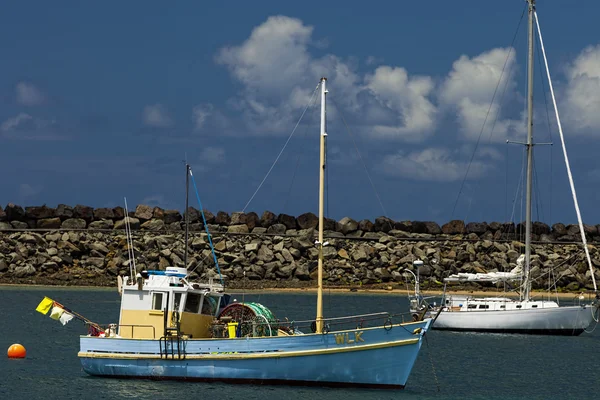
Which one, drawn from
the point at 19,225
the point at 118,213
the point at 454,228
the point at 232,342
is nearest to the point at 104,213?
the point at 118,213

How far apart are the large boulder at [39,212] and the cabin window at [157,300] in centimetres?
5676

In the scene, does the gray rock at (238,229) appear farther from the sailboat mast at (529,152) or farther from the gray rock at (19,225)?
the sailboat mast at (529,152)

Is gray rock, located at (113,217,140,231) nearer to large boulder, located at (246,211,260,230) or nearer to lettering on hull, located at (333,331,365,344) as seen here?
large boulder, located at (246,211,260,230)

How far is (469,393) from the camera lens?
35.8 meters

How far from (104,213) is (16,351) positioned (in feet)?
154

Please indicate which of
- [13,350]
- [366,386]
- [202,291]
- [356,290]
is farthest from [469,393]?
[356,290]

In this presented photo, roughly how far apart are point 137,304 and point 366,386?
7.35m

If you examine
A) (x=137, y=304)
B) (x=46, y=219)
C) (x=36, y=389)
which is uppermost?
(x=46, y=219)

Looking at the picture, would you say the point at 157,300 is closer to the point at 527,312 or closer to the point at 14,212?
the point at 527,312

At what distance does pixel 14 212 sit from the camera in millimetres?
90250

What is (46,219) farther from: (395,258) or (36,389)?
A: (36,389)

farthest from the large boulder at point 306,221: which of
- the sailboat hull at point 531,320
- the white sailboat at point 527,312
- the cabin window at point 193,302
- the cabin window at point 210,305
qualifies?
the cabin window at point 193,302

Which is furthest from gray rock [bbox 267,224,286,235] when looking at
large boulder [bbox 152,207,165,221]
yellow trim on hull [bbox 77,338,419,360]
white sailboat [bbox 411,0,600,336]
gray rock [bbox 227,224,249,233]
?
yellow trim on hull [bbox 77,338,419,360]

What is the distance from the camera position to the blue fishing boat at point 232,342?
3253 centimetres
